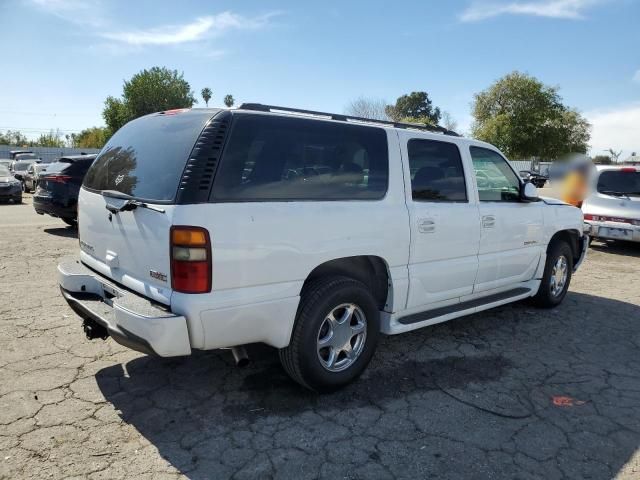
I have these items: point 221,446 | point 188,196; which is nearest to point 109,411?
point 221,446

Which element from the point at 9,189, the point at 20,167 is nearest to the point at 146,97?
the point at 20,167

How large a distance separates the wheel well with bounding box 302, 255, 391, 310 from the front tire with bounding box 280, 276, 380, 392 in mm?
91

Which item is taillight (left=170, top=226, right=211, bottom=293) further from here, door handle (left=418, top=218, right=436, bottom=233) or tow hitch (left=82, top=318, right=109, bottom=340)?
door handle (left=418, top=218, right=436, bottom=233)

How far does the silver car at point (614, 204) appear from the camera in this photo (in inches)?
363

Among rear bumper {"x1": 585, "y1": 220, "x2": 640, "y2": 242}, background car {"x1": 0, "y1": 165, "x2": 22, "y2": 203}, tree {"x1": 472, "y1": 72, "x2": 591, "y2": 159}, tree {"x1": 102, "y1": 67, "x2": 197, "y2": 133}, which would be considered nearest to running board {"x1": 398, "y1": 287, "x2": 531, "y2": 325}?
rear bumper {"x1": 585, "y1": 220, "x2": 640, "y2": 242}

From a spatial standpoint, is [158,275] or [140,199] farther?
[140,199]

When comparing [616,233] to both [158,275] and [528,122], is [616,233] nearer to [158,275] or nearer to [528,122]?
[158,275]

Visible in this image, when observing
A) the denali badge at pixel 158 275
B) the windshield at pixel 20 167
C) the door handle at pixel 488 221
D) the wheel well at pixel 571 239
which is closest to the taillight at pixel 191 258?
the denali badge at pixel 158 275

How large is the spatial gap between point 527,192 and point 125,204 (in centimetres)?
382

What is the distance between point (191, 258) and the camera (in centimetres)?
275

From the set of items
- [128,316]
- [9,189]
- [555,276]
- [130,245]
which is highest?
[130,245]

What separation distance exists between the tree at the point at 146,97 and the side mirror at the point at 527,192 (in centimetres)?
5525

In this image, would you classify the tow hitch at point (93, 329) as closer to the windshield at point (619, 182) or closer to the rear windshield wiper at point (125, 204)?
the rear windshield wiper at point (125, 204)

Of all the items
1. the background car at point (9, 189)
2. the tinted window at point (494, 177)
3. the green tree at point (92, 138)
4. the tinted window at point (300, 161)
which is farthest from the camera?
the green tree at point (92, 138)
